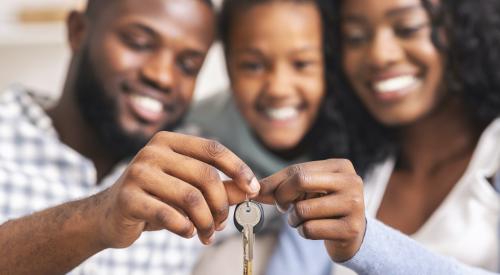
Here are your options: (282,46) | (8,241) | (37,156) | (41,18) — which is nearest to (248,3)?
(282,46)

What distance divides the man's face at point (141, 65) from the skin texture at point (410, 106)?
0.29m

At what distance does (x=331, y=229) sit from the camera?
2.04 feet

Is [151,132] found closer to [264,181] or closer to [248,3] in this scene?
[248,3]

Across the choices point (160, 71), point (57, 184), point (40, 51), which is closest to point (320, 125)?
point (160, 71)

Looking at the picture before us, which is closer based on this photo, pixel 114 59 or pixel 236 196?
pixel 236 196

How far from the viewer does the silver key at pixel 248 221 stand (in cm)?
64

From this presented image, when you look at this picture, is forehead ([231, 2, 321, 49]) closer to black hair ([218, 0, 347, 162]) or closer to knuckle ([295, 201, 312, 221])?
black hair ([218, 0, 347, 162])

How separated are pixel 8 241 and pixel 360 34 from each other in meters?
0.67

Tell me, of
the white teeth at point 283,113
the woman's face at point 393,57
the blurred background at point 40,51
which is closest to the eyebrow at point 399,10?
the woman's face at point 393,57

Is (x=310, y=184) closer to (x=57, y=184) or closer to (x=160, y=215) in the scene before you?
(x=160, y=215)

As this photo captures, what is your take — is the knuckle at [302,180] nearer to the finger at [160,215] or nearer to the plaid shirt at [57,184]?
the finger at [160,215]

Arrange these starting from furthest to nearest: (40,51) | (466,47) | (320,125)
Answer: (40,51) → (320,125) → (466,47)

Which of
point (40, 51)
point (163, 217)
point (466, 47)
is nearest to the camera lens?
point (163, 217)

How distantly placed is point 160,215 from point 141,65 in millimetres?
580
